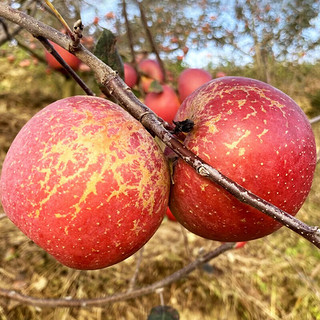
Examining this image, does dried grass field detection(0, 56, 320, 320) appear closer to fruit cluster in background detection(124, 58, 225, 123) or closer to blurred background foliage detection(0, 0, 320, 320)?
blurred background foliage detection(0, 0, 320, 320)

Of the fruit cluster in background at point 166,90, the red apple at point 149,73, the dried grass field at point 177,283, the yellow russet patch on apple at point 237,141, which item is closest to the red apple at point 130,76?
the fruit cluster in background at point 166,90

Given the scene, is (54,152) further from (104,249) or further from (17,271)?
(17,271)

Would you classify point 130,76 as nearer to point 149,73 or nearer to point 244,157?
point 149,73

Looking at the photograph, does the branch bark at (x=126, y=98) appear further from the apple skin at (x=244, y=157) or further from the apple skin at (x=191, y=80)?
the apple skin at (x=191, y=80)

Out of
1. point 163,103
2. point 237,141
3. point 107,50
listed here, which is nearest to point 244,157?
point 237,141

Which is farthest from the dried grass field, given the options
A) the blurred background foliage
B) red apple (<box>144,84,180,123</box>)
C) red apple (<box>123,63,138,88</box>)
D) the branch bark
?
the branch bark

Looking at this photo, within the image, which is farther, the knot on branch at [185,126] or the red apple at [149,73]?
the red apple at [149,73]
